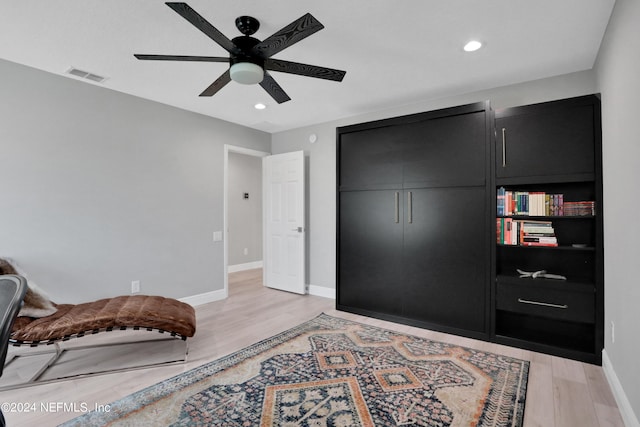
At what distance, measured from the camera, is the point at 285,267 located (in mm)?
4957

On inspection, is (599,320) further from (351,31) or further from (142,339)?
(142,339)

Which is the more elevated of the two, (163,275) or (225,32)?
(225,32)

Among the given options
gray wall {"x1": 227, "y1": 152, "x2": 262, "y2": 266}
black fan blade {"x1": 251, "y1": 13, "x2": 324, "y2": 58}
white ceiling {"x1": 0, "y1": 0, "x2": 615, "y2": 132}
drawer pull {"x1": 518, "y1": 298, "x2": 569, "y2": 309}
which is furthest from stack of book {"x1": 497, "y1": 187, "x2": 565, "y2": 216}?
gray wall {"x1": 227, "y1": 152, "x2": 262, "y2": 266}

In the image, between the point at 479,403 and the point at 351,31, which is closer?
the point at 479,403

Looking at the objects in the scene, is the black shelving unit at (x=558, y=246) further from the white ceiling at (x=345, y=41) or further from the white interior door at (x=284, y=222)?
the white interior door at (x=284, y=222)

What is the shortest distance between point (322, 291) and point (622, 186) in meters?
3.51

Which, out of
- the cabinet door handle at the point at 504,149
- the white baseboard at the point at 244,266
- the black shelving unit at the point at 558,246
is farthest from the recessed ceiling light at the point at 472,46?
the white baseboard at the point at 244,266

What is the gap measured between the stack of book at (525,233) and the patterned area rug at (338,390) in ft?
3.36

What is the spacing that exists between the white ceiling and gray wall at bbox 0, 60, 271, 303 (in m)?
0.33

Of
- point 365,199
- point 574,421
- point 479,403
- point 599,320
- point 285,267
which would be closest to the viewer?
point 574,421

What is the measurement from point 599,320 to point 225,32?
3.64 meters

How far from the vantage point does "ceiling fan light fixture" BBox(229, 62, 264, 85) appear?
2.16 metres

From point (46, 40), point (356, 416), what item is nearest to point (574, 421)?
point (356, 416)

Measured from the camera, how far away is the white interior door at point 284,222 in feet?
15.6
